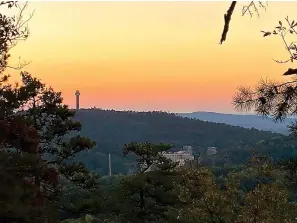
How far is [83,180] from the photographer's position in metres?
13.2

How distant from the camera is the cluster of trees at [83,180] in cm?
943

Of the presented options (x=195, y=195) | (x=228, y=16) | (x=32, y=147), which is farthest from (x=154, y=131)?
(x=228, y=16)

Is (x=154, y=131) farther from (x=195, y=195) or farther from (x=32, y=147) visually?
(x=32, y=147)

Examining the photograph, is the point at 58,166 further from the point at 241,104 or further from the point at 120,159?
the point at 120,159

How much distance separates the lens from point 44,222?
10.3 metres

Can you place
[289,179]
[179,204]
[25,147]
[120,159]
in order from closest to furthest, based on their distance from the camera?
Result: [289,179] < [25,147] < [179,204] < [120,159]

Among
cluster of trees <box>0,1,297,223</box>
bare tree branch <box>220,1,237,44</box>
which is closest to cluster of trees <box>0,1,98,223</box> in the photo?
cluster of trees <box>0,1,297,223</box>

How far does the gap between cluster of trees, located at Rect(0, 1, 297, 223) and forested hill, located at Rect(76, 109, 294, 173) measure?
3009 inches

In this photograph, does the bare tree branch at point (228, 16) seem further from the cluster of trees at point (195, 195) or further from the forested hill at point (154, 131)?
the forested hill at point (154, 131)

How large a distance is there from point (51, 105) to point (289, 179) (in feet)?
32.8

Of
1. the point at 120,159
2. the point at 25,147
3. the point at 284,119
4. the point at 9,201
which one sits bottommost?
the point at 120,159

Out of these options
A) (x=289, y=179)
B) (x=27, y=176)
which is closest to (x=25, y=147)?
(x=27, y=176)

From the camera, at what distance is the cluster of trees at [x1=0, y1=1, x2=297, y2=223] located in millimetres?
9430

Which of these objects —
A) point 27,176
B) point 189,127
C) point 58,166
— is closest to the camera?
point 27,176
